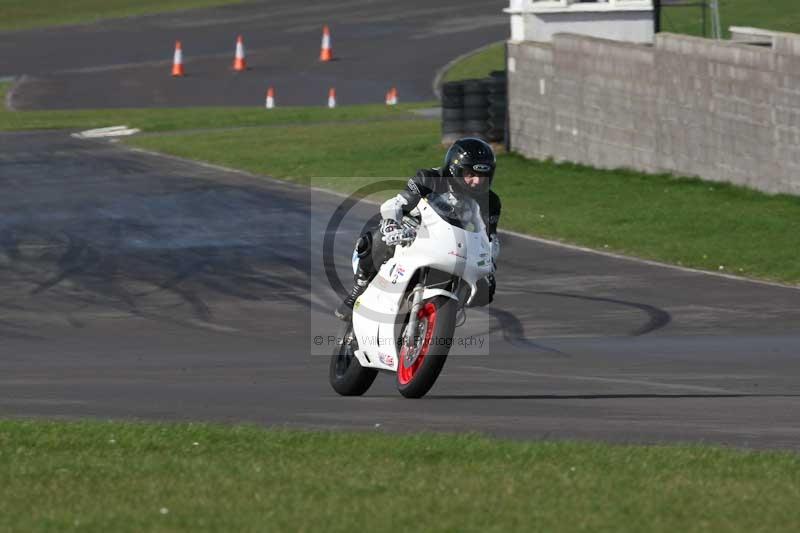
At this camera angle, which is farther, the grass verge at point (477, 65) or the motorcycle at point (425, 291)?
the grass verge at point (477, 65)

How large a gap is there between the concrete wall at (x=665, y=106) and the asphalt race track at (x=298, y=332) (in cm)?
458

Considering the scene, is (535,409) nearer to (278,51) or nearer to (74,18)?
(278,51)

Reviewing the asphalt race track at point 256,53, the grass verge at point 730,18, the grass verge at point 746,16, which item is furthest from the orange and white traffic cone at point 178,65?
the grass verge at point 746,16

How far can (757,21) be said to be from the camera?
3444 centimetres

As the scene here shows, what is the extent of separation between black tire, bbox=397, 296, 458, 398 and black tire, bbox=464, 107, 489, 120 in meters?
19.8

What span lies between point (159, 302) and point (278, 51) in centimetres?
3638

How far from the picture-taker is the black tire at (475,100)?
30.5m

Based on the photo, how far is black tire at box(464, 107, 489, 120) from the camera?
1204 inches

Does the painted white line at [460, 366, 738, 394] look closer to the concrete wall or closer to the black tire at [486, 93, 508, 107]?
the concrete wall

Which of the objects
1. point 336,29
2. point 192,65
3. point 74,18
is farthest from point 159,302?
point 74,18

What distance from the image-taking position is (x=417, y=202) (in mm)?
10930

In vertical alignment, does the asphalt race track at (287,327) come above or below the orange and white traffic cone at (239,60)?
above

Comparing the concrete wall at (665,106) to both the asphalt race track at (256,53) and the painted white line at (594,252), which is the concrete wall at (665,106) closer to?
the painted white line at (594,252)

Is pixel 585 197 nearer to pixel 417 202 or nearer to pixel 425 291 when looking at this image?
pixel 417 202
